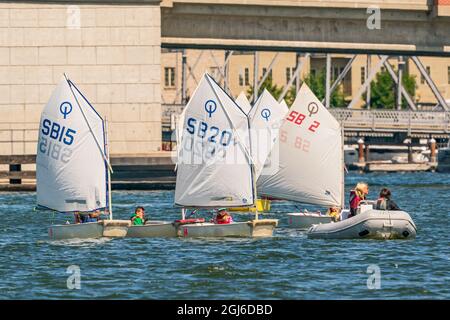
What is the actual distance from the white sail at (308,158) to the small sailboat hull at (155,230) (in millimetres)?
7896

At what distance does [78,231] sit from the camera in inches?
1986

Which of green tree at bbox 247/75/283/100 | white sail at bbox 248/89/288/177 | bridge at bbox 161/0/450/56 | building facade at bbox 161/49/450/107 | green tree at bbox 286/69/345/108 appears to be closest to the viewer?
white sail at bbox 248/89/288/177

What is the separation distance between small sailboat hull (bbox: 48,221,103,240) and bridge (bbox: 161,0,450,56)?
33376 millimetres

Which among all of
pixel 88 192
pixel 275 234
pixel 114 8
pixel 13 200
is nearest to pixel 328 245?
pixel 275 234

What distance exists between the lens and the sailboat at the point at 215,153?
51.2 m

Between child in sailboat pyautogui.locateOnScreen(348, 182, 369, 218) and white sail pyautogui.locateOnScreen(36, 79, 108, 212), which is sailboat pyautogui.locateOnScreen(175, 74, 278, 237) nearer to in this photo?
white sail pyautogui.locateOnScreen(36, 79, 108, 212)

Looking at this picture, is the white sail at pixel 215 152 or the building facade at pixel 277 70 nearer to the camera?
the white sail at pixel 215 152

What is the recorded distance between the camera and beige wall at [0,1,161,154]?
8156cm

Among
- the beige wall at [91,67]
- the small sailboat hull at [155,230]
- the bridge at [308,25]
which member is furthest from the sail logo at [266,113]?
the small sailboat hull at [155,230]

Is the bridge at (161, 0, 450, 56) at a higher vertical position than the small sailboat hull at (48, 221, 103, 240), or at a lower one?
higher

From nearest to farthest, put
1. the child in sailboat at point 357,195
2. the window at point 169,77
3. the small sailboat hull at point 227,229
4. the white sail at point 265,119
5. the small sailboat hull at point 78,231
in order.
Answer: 1. the child in sailboat at point 357,195
2. the small sailboat hull at point 227,229
3. the small sailboat hull at point 78,231
4. the white sail at point 265,119
5. the window at point 169,77

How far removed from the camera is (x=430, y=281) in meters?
38.2

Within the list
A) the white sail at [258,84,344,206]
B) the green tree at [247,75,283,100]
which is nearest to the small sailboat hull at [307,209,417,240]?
the white sail at [258,84,344,206]

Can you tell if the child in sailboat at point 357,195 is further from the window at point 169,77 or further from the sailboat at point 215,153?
the window at point 169,77
